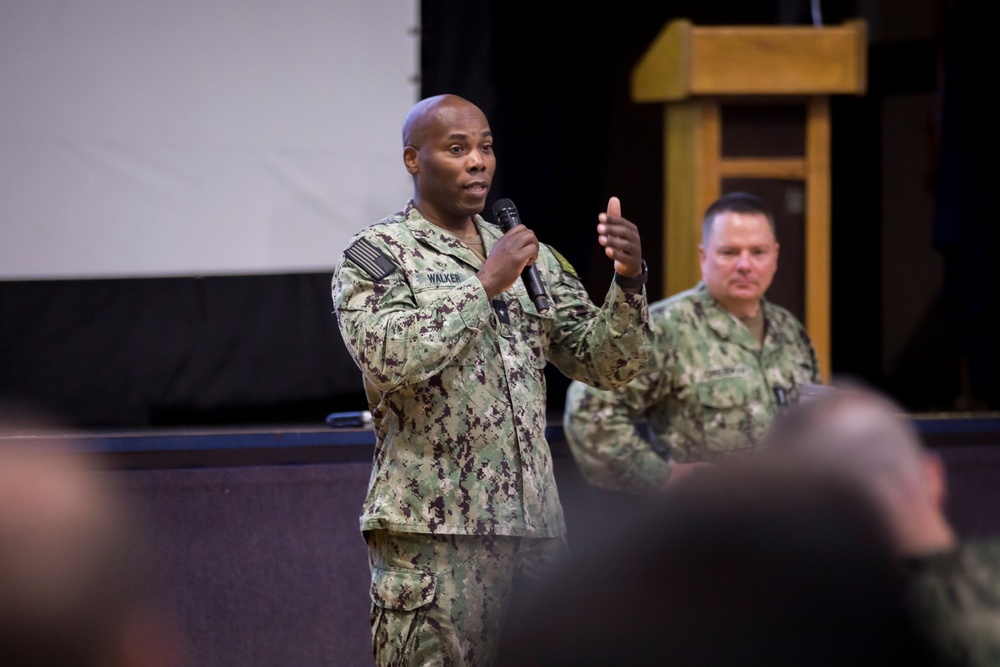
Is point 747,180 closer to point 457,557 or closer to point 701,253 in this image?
point 701,253

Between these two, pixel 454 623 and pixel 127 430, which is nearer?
pixel 454 623

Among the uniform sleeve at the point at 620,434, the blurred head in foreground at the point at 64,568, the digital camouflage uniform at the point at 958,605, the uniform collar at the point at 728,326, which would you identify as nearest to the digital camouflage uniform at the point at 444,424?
the blurred head in foreground at the point at 64,568

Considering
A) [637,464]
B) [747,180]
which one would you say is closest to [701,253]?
[747,180]

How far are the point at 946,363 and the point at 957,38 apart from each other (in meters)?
1.32

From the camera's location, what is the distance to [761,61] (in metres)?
3.56

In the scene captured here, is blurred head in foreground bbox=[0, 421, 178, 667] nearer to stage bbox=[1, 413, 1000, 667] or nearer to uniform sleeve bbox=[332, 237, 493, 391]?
stage bbox=[1, 413, 1000, 667]

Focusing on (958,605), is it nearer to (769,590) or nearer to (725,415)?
(769,590)

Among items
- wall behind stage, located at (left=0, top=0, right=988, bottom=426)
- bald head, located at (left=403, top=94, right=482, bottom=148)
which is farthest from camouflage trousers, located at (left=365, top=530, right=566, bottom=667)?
wall behind stage, located at (left=0, top=0, right=988, bottom=426)

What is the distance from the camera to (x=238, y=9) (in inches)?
146

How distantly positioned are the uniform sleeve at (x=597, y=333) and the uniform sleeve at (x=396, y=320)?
0.24m

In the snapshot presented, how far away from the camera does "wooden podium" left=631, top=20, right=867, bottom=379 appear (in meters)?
3.56

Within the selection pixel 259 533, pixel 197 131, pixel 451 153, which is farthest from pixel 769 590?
pixel 197 131

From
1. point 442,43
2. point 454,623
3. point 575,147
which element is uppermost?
point 442,43

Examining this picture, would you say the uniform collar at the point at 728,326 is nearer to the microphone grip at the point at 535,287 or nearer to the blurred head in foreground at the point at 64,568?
the microphone grip at the point at 535,287
